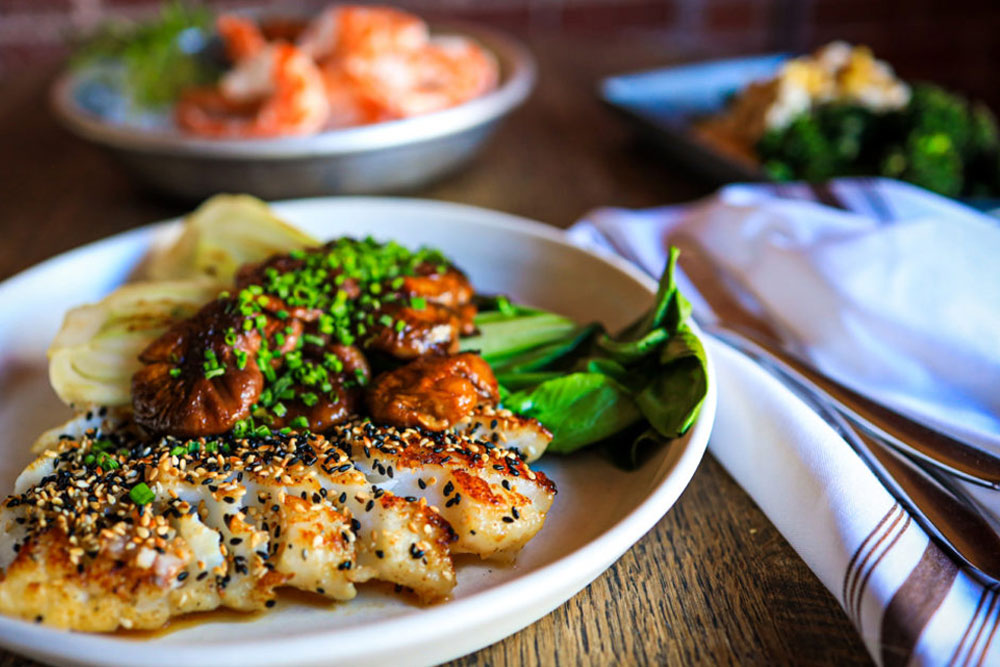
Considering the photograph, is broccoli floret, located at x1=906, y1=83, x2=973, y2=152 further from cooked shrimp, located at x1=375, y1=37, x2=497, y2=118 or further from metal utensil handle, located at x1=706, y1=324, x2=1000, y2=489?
cooked shrimp, located at x1=375, y1=37, x2=497, y2=118

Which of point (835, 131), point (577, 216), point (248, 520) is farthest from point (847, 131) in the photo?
point (248, 520)

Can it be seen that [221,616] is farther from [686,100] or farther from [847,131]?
[686,100]

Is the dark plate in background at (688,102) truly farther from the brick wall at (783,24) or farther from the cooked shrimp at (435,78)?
the brick wall at (783,24)

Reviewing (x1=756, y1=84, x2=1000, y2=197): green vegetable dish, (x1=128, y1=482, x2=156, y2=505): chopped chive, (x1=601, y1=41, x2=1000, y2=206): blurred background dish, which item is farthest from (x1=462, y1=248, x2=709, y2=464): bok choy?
(x1=756, y1=84, x2=1000, y2=197): green vegetable dish

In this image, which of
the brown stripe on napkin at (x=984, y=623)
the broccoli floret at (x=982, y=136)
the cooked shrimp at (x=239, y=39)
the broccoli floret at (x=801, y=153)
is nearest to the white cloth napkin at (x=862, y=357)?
the brown stripe on napkin at (x=984, y=623)

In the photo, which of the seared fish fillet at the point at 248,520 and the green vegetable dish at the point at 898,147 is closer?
the seared fish fillet at the point at 248,520

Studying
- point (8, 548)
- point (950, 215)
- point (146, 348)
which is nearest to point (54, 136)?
point (146, 348)

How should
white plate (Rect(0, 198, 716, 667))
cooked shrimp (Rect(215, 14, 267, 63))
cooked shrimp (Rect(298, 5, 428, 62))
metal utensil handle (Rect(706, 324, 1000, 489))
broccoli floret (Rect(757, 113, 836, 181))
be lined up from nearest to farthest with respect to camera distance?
white plate (Rect(0, 198, 716, 667)), metal utensil handle (Rect(706, 324, 1000, 489)), broccoli floret (Rect(757, 113, 836, 181)), cooked shrimp (Rect(298, 5, 428, 62)), cooked shrimp (Rect(215, 14, 267, 63))
